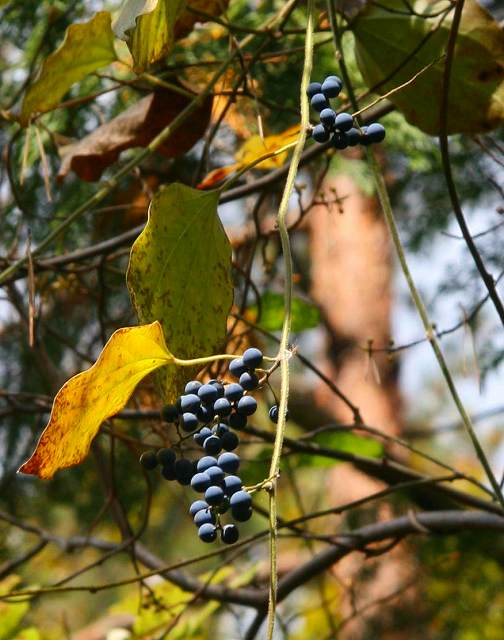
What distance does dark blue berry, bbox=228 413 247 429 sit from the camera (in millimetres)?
713

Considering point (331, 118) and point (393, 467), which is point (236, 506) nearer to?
point (331, 118)

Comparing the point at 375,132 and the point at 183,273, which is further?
the point at 183,273

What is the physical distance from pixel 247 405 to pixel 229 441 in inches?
1.3

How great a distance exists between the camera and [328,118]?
2.58ft

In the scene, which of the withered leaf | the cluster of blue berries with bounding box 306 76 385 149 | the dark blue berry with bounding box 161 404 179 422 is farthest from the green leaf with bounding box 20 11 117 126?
the dark blue berry with bounding box 161 404 179 422

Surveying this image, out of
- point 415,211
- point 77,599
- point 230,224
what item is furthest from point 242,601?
point 77,599

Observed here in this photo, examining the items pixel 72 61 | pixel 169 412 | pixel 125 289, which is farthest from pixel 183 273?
pixel 125 289

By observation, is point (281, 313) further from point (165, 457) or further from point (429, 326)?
point (165, 457)

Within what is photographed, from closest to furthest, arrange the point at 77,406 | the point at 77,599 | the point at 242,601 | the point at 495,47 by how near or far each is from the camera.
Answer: the point at 77,406
the point at 495,47
the point at 242,601
the point at 77,599

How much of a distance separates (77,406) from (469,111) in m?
0.68

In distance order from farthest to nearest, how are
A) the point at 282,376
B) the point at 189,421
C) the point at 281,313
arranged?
1. the point at 281,313
2. the point at 189,421
3. the point at 282,376

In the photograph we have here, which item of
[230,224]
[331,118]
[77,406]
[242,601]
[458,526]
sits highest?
[331,118]

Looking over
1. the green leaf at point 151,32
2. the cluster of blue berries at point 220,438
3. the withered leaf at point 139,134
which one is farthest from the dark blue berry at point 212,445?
the withered leaf at point 139,134

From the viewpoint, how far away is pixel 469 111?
3.97 ft
